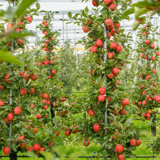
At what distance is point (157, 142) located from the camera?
2.63 meters

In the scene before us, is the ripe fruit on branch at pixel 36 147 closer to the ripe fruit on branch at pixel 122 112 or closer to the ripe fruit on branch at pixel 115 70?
the ripe fruit on branch at pixel 122 112

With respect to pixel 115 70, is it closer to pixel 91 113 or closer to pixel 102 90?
pixel 102 90

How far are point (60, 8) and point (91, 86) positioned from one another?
360 inches

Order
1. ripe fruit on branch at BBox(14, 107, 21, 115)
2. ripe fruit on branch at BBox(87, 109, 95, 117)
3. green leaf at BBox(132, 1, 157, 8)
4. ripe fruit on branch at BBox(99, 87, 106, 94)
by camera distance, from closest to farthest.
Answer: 1. green leaf at BBox(132, 1, 157, 8)
2. ripe fruit on branch at BBox(99, 87, 106, 94)
3. ripe fruit on branch at BBox(14, 107, 21, 115)
4. ripe fruit on branch at BBox(87, 109, 95, 117)

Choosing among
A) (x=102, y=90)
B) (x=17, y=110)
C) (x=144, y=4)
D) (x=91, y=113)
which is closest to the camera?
(x=144, y=4)

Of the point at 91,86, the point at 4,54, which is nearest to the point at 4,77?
the point at 91,86

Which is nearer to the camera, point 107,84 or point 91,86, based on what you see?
point 107,84

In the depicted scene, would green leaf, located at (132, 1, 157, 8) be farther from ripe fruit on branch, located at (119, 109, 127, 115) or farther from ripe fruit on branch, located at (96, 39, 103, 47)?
ripe fruit on branch, located at (119, 109, 127, 115)

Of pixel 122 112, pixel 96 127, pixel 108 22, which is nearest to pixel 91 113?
pixel 96 127

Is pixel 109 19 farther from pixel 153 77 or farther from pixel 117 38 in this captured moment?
pixel 153 77

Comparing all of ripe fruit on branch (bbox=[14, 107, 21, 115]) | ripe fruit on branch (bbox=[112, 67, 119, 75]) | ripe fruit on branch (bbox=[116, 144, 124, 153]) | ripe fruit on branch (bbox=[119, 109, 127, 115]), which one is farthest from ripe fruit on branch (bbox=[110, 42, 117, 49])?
ripe fruit on branch (bbox=[14, 107, 21, 115])

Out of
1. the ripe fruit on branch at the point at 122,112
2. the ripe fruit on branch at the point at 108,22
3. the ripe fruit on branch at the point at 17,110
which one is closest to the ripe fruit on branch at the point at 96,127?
the ripe fruit on branch at the point at 122,112

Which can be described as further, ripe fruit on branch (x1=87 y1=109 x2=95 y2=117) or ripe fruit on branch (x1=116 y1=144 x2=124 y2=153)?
ripe fruit on branch (x1=87 y1=109 x2=95 y2=117)

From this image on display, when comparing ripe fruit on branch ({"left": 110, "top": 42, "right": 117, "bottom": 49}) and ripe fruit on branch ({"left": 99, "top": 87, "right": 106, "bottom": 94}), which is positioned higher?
ripe fruit on branch ({"left": 110, "top": 42, "right": 117, "bottom": 49})
